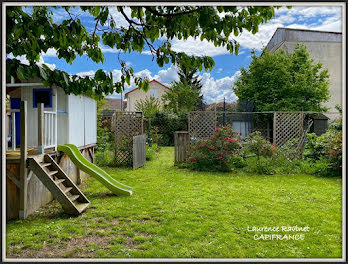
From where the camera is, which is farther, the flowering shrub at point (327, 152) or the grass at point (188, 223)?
the flowering shrub at point (327, 152)

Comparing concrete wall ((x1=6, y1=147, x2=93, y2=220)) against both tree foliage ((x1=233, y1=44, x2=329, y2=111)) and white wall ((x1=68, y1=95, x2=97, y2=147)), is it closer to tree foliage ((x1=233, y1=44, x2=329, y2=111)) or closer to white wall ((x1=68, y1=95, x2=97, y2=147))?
white wall ((x1=68, y1=95, x2=97, y2=147))

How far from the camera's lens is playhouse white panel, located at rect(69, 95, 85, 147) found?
256 inches

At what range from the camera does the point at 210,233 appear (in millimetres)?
3775

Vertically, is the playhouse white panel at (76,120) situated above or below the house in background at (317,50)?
below

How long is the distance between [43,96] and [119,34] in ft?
9.63

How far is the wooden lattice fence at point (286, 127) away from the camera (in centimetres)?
941

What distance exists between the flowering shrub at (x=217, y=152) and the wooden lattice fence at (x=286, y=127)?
1.68m

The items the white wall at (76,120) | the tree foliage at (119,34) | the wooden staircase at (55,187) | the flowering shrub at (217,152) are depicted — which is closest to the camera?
the tree foliage at (119,34)

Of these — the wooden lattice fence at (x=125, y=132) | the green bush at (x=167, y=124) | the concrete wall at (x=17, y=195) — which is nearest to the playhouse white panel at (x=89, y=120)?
the wooden lattice fence at (x=125, y=132)

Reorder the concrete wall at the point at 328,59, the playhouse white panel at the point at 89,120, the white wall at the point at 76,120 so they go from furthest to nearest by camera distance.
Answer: the concrete wall at the point at 328,59
the playhouse white panel at the point at 89,120
the white wall at the point at 76,120

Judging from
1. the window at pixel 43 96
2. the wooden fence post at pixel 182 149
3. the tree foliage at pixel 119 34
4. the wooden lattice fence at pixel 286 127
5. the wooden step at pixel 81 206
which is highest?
the tree foliage at pixel 119 34

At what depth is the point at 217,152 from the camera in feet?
27.5

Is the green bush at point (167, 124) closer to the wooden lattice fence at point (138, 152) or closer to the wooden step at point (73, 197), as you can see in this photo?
the wooden lattice fence at point (138, 152)

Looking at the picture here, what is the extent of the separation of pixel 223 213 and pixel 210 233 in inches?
35.9
